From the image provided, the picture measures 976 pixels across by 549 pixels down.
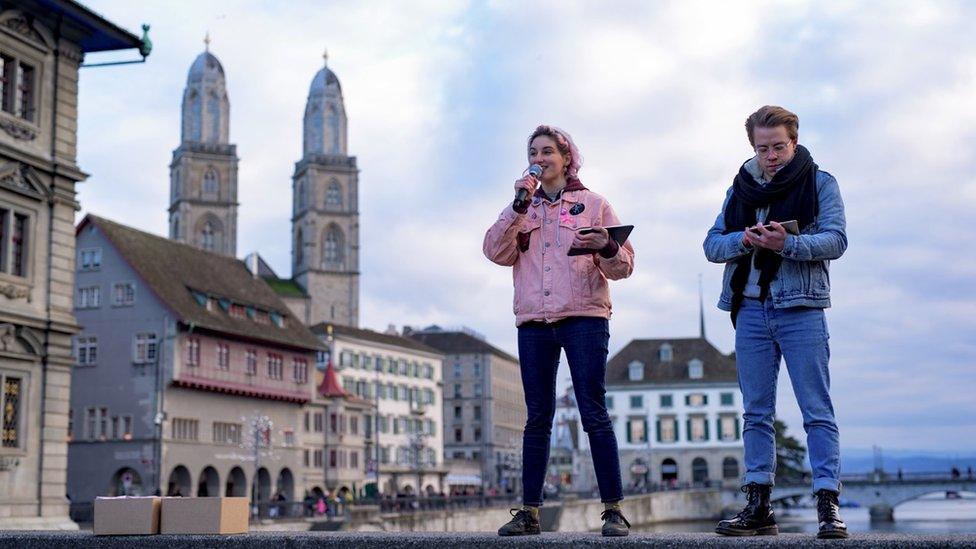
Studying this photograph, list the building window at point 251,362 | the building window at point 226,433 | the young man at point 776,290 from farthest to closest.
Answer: the building window at point 251,362
the building window at point 226,433
the young man at point 776,290

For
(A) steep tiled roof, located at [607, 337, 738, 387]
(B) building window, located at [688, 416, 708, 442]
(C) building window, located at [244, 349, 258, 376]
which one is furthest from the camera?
(A) steep tiled roof, located at [607, 337, 738, 387]

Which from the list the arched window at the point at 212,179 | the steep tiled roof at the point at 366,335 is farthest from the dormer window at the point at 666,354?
the arched window at the point at 212,179

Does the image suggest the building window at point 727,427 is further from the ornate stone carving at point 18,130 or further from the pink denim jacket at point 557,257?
the pink denim jacket at point 557,257

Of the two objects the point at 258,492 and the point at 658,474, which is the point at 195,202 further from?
the point at 258,492

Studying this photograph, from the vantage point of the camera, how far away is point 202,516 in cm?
730

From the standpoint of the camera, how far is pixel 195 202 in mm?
130375

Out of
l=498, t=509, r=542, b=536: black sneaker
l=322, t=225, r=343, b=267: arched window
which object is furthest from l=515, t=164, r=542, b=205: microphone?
l=322, t=225, r=343, b=267: arched window

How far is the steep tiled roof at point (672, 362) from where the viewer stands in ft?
346

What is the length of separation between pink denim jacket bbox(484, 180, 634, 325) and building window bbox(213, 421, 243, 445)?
52564 millimetres

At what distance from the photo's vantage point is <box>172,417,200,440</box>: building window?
55.7 m

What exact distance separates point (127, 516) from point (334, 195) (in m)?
129

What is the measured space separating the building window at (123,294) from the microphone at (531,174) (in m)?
52.9

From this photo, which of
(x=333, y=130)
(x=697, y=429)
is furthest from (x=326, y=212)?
(x=697, y=429)

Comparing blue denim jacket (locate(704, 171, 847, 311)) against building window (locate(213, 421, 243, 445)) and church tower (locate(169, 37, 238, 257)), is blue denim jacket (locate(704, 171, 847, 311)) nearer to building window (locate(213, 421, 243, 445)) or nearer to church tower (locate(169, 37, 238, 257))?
building window (locate(213, 421, 243, 445))
